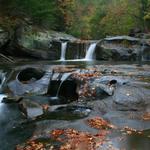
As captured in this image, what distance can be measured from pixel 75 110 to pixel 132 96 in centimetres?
218

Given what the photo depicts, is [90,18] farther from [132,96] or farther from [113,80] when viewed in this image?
[132,96]

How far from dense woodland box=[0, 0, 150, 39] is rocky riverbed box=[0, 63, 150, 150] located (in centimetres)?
866

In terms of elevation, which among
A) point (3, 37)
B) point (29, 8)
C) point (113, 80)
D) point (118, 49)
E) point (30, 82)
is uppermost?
point (29, 8)

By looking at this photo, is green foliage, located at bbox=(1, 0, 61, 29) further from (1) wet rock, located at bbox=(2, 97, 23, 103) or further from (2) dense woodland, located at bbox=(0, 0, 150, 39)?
(1) wet rock, located at bbox=(2, 97, 23, 103)

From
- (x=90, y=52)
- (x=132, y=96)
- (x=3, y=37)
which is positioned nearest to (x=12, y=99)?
(x=132, y=96)

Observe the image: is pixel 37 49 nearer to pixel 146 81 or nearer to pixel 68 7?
pixel 68 7

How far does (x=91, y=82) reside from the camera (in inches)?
604

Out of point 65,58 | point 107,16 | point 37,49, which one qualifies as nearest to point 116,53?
point 65,58

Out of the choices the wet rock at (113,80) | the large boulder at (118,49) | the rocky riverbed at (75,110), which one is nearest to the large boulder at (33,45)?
the large boulder at (118,49)

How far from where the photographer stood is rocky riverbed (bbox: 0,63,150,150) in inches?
394

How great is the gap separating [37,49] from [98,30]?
1684 cm

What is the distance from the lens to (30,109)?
1288 centimetres

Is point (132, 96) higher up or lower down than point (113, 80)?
lower down

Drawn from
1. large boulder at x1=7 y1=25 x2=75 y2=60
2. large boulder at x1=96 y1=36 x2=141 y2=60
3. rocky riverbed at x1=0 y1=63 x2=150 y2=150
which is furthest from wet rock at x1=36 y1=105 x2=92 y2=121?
large boulder at x1=96 y1=36 x2=141 y2=60
